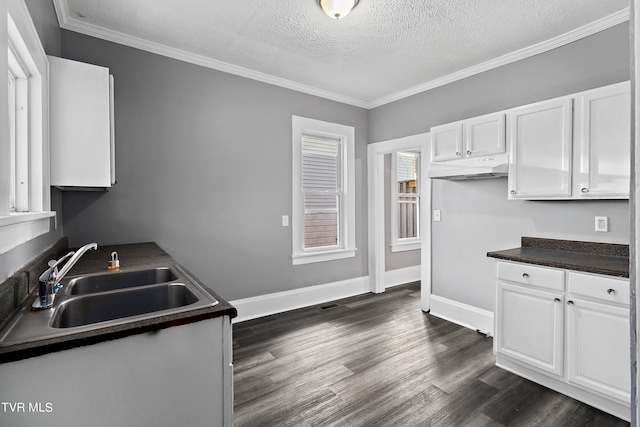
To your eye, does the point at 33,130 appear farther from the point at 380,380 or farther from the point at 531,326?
the point at 531,326

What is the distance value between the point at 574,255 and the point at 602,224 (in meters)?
0.30

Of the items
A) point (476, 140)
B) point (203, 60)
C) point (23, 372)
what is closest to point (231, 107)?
point (203, 60)

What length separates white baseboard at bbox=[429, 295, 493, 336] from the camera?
325 cm

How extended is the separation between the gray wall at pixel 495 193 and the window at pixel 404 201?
1.07 metres

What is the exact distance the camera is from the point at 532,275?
7.77ft

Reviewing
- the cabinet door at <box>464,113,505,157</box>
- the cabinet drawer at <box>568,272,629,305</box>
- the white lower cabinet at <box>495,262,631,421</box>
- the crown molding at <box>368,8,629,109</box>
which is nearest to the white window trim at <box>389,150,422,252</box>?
the crown molding at <box>368,8,629,109</box>

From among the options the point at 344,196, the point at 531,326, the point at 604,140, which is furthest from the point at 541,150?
the point at 344,196

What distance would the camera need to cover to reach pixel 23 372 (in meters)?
0.96

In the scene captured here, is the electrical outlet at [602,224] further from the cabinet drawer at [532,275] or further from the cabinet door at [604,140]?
the cabinet drawer at [532,275]

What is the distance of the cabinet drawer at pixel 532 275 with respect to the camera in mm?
2238

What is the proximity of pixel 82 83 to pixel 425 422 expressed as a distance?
9.94 feet

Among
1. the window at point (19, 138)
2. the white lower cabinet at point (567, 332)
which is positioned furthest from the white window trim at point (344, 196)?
the window at point (19, 138)

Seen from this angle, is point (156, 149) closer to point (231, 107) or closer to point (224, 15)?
point (231, 107)

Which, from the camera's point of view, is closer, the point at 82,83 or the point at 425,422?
the point at 425,422
